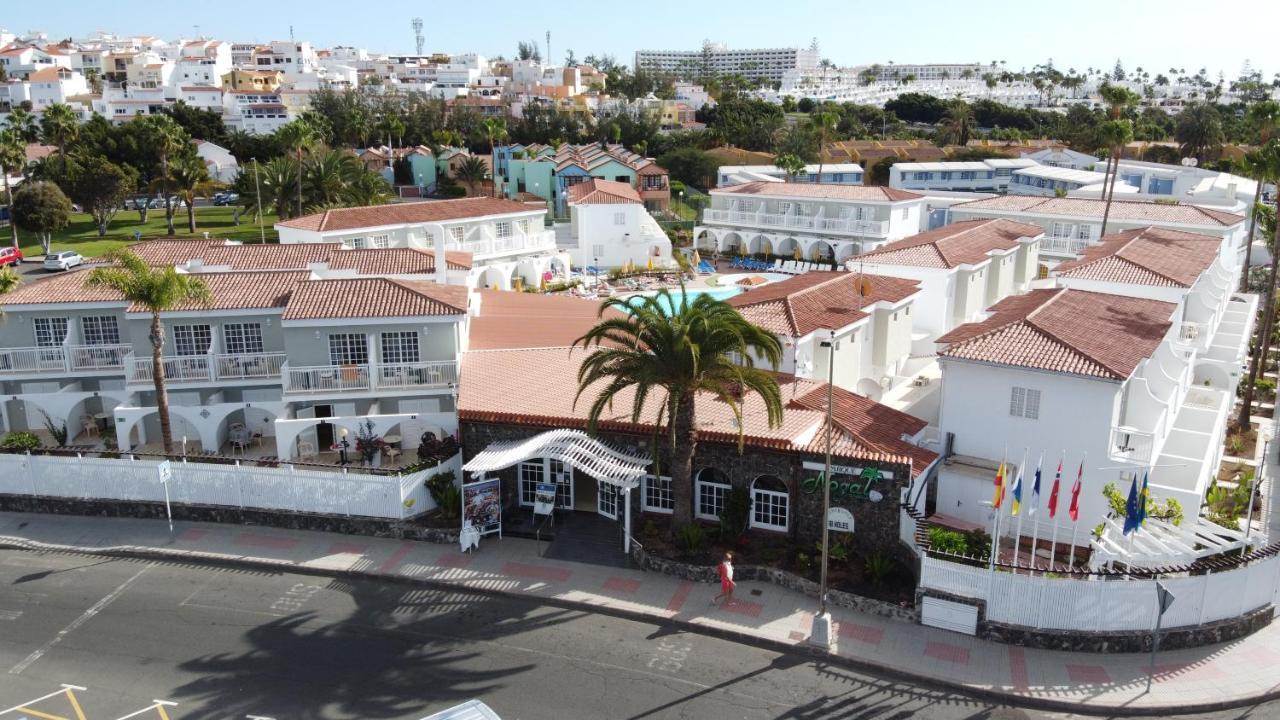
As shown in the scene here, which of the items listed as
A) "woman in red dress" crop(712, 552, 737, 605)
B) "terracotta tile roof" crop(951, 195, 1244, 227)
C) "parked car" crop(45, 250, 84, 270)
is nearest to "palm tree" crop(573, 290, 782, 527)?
"woman in red dress" crop(712, 552, 737, 605)

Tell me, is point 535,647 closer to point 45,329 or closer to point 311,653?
point 311,653

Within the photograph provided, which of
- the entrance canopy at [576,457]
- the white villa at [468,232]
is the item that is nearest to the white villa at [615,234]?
the white villa at [468,232]

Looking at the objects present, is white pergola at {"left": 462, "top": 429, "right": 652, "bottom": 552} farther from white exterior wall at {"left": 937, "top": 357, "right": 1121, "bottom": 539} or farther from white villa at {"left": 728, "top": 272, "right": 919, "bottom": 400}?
white exterior wall at {"left": 937, "top": 357, "right": 1121, "bottom": 539}

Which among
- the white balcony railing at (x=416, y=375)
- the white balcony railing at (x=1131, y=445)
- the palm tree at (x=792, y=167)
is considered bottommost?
the white balcony railing at (x=1131, y=445)

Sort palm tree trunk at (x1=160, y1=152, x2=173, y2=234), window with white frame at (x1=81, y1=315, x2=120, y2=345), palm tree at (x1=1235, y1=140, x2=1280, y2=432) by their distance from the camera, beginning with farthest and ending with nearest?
palm tree trunk at (x1=160, y1=152, x2=173, y2=234)
palm tree at (x1=1235, y1=140, x2=1280, y2=432)
window with white frame at (x1=81, y1=315, x2=120, y2=345)

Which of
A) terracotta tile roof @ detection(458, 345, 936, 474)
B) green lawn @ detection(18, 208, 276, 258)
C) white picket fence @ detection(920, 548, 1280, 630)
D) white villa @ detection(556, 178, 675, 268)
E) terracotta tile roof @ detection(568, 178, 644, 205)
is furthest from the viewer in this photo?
green lawn @ detection(18, 208, 276, 258)

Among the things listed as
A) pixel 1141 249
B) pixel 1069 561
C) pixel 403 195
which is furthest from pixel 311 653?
pixel 403 195

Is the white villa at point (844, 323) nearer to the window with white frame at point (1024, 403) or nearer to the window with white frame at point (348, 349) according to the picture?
the window with white frame at point (1024, 403)
